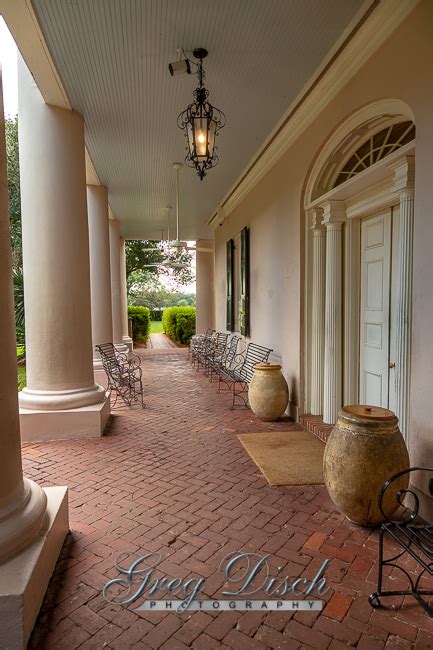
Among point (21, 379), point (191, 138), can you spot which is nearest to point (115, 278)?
point (21, 379)

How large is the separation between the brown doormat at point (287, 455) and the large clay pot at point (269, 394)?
485 mm

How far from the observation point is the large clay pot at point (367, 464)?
112 inches

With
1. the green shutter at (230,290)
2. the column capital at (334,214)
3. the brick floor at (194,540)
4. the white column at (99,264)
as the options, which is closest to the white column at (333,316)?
the column capital at (334,214)

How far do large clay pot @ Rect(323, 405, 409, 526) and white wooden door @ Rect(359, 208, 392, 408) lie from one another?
1.51 m

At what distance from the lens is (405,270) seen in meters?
3.37

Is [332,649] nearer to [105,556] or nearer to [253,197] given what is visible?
[105,556]

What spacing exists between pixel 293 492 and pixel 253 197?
589cm

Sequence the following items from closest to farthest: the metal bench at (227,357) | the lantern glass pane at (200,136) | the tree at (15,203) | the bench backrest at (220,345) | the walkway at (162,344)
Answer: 1. the lantern glass pane at (200,136)
2. the metal bench at (227,357)
3. the tree at (15,203)
4. the bench backrest at (220,345)
5. the walkway at (162,344)

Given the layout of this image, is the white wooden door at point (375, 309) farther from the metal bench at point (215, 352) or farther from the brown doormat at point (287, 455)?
the metal bench at point (215, 352)

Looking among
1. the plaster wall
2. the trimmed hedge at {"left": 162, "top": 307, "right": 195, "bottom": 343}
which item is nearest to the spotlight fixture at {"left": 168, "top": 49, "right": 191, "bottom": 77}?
the plaster wall

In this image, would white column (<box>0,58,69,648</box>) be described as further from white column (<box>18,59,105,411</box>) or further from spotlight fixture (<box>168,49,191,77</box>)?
white column (<box>18,59,105,411</box>)

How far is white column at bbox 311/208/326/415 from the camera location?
17.2 ft

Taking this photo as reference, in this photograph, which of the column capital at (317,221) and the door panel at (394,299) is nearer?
the door panel at (394,299)

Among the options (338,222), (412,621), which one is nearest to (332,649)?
(412,621)
